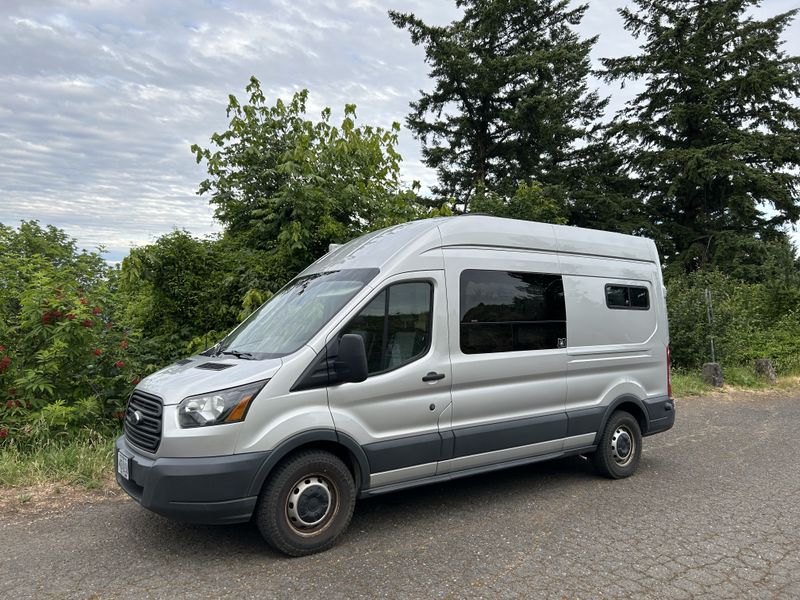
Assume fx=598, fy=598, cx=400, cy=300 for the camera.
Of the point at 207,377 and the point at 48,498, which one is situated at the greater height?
the point at 207,377

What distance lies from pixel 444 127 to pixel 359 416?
80.1ft

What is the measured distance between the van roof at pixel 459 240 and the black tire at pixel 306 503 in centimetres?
154

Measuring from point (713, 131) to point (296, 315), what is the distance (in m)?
25.7

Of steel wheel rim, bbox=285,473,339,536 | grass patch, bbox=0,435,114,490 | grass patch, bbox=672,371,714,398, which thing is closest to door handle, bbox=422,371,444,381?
steel wheel rim, bbox=285,473,339,536

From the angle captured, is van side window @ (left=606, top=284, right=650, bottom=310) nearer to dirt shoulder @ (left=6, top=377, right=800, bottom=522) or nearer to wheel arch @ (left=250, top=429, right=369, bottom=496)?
wheel arch @ (left=250, top=429, right=369, bottom=496)

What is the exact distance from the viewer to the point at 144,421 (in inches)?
160

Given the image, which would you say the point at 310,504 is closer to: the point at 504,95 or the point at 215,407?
the point at 215,407

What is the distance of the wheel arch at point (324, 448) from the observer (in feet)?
12.5

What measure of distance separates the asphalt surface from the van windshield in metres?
1.37

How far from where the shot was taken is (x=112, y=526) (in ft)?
14.8

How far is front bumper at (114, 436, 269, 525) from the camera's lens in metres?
3.68

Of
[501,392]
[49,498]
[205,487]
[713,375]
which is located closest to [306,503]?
[205,487]

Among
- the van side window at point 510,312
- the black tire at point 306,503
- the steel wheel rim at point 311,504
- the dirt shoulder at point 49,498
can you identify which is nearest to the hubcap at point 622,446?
the van side window at point 510,312

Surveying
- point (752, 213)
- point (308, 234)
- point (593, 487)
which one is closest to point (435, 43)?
point (752, 213)
